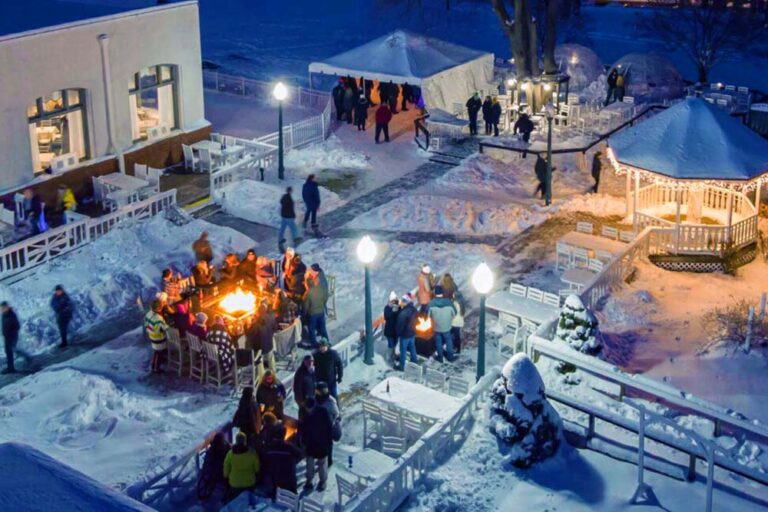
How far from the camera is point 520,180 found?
979 inches

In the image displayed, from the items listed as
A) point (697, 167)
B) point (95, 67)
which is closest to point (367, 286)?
point (697, 167)

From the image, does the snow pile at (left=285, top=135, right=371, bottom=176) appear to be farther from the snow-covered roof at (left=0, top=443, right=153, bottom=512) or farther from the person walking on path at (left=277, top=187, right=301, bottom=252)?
the snow-covered roof at (left=0, top=443, right=153, bottom=512)

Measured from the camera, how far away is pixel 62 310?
54.3ft

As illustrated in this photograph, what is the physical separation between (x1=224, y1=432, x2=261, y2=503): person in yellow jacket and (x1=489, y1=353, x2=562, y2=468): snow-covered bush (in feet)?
10.2

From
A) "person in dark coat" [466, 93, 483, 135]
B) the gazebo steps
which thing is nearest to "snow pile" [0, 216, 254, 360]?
the gazebo steps

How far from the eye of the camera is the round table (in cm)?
2981

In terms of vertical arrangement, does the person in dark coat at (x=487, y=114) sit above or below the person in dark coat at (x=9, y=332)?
above

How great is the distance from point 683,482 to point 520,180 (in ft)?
43.1

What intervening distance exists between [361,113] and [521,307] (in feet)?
41.9

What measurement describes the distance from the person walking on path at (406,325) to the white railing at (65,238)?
7575 millimetres

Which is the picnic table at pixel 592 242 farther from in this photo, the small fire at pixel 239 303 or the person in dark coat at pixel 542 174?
the small fire at pixel 239 303

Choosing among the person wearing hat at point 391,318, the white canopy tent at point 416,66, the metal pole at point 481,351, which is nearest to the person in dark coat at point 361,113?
the white canopy tent at point 416,66

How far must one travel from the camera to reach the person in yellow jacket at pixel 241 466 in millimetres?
11750

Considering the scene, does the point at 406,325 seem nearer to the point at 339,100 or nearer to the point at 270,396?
the point at 270,396
